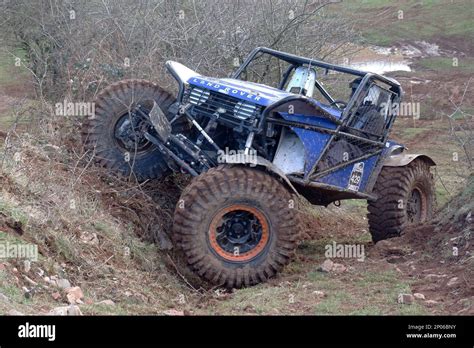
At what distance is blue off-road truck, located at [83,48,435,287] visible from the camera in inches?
330

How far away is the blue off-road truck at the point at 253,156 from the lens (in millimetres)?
8375

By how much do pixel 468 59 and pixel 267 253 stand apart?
27.1 meters

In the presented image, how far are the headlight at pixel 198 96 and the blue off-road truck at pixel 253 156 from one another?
0.01 m

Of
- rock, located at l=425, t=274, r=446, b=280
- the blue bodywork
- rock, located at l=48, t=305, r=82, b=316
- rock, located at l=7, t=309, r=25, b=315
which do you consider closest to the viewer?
rock, located at l=7, t=309, r=25, b=315

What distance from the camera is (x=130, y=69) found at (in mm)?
11438

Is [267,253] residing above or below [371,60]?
below

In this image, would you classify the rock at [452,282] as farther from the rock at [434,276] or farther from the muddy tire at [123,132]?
the muddy tire at [123,132]

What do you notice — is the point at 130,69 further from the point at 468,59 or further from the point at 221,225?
the point at 468,59

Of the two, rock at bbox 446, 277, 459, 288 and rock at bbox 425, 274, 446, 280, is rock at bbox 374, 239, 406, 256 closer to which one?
A: rock at bbox 425, 274, 446, 280

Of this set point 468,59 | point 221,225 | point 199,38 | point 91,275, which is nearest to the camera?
point 91,275

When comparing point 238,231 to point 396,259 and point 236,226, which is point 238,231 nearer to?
point 236,226

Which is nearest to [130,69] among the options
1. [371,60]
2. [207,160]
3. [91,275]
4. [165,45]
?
[165,45]

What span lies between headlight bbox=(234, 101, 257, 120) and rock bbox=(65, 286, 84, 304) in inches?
113

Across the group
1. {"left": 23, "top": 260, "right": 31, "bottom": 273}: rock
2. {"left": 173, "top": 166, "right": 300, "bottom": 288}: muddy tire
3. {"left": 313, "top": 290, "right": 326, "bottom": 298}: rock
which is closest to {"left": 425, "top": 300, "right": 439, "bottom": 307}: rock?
{"left": 313, "top": 290, "right": 326, "bottom": 298}: rock
